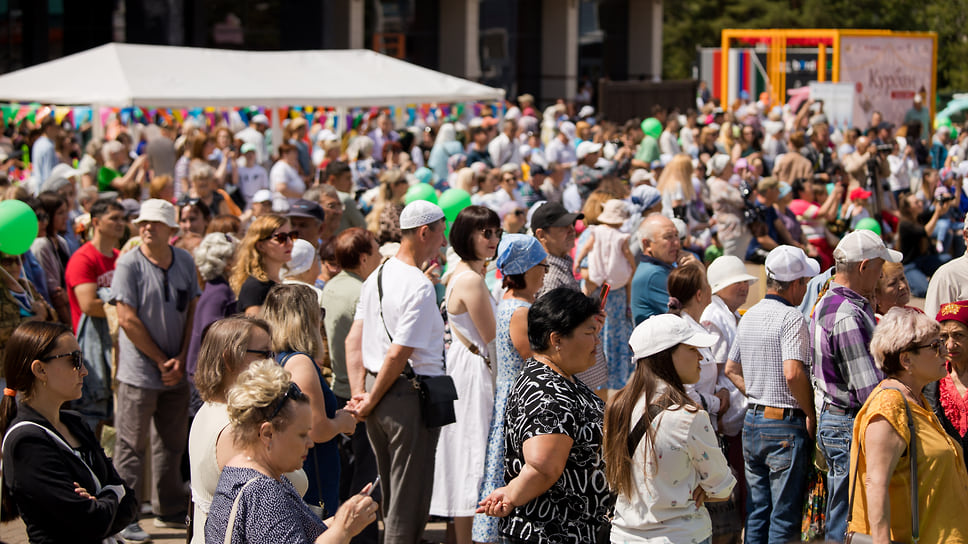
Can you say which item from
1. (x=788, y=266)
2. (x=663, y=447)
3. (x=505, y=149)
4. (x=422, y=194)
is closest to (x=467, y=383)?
(x=788, y=266)

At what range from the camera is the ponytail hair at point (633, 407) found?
145 inches

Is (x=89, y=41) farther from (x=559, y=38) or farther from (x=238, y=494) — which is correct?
(x=238, y=494)

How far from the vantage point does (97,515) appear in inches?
143

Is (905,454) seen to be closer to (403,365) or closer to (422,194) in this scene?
(403,365)

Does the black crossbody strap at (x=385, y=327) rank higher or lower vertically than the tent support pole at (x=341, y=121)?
lower

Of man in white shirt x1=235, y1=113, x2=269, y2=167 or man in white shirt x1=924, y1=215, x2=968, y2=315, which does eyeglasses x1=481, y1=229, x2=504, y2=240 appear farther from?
man in white shirt x1=235, y1=113, x2=269, y2=167

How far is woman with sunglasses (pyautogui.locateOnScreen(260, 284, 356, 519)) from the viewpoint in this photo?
4.33 metres

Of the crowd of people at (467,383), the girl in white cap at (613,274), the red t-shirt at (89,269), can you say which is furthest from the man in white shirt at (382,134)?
the red t-shirt at (89,269)

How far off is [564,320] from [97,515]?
1769mm

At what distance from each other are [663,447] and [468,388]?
1.97 m

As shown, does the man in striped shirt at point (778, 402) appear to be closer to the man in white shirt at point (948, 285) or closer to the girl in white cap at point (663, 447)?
the man in white shirt at point (948, 285)

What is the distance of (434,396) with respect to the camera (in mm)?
5121

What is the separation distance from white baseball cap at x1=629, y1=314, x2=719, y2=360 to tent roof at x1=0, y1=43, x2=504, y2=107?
38.2ft

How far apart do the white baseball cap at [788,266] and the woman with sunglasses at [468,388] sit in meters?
1.38
